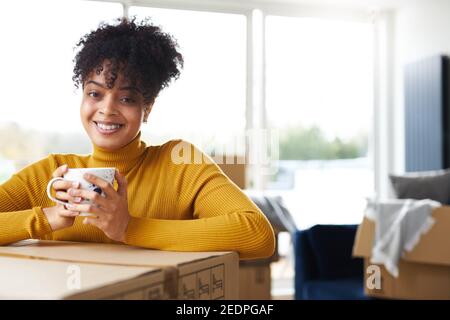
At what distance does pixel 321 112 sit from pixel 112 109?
3.76 metres

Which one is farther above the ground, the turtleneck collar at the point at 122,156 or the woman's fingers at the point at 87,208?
the turtleneck collar at the point at 122,156

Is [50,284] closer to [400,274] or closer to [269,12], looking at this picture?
[400,274]

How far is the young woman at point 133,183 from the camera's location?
99cm

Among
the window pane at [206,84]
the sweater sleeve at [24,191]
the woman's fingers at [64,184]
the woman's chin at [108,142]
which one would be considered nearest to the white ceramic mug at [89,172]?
the woman's fingers at [64,184]

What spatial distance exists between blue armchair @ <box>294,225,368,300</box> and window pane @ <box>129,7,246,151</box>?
1536mm

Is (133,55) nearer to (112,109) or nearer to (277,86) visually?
(112,109)

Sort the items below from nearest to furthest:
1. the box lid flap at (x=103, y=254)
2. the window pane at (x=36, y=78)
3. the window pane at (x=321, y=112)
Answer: the box lid flap at (x=103, y=254)
the window pane at (x=36, y=78)
the window pane at (x=321, y=112)

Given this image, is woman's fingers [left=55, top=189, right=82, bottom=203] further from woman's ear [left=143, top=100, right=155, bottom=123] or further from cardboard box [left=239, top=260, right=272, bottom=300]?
cardboard box [left=239, top=260, right=272, bottom=300]

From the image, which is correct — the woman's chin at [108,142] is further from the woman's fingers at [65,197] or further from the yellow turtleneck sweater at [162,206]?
the woman's fingers at [65,197]

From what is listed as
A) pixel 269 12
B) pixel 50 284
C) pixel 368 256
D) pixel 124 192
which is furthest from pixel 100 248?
pixel 269 12

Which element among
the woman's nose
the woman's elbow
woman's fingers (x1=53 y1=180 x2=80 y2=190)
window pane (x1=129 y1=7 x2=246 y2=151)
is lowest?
the woman's elbow

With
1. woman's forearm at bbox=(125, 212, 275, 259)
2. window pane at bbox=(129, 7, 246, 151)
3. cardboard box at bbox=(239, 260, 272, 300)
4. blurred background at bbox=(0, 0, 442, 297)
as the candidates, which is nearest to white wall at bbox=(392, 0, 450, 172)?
blurred background at bbox=(0, 0, 442, 297)

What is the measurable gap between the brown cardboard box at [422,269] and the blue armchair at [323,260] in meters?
0.23

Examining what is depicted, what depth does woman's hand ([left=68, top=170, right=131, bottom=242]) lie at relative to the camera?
3.10 ft
